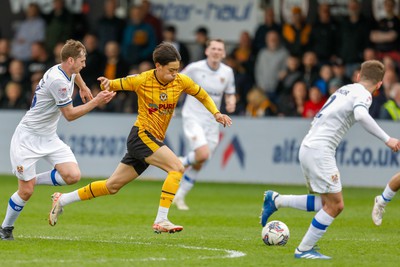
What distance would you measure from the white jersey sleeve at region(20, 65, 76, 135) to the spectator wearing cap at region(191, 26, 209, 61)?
38.2 ft

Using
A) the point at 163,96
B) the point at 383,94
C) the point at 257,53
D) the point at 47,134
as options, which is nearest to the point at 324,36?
the point at 257,53

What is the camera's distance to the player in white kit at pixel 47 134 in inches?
446

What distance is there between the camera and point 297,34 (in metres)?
22.7

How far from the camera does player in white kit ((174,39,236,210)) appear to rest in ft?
54.3

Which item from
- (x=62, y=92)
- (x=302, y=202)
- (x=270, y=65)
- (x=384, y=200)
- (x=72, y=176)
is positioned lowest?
→ (x=384, y=200)

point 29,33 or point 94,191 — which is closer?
point 94,191

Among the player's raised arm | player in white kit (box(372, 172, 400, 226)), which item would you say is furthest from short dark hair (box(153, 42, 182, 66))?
player in white kit (box(372, 172, 400, 226))

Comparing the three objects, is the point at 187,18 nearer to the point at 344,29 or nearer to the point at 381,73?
the point at 344,29

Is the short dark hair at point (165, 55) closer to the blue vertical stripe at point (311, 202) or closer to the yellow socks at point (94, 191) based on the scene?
the yellow socks at point (94, 191)

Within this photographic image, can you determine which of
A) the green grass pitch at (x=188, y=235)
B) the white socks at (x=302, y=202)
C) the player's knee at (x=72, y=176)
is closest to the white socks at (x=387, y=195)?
the green grass pitch at (x=188, y=235)

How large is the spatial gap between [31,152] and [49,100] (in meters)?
0.59

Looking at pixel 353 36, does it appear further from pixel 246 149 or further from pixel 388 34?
pixel 246 149

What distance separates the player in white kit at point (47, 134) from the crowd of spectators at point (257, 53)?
32.1ft

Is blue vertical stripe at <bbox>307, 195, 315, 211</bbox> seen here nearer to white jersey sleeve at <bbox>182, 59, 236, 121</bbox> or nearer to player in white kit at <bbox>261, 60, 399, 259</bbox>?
player in white kit at <bbox>261, 60, 399, 259</bbox>
